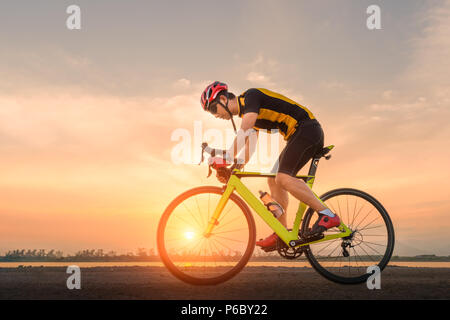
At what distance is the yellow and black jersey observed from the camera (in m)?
5.60

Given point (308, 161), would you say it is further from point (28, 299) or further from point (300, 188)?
point (28, 299)

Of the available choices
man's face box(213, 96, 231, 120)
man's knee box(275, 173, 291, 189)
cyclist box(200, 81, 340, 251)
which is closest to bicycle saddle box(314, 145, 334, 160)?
cyclist box(200, 81, 340, 251)

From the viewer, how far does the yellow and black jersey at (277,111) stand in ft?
18.4

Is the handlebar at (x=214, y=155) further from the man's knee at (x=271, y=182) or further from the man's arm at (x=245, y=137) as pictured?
the man's knee at (x=271, y=182)

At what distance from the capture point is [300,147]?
18.3 feet

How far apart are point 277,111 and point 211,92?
970 millimetres

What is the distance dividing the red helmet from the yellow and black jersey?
0.30m

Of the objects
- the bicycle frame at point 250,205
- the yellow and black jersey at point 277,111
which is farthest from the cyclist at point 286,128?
the bicycle frame at point 250,205

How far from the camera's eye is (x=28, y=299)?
4652 mm

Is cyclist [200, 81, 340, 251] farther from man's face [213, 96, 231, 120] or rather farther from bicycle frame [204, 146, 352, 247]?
bicycle frame [204, 146, 352, 247]

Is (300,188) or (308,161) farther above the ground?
(308,161)
